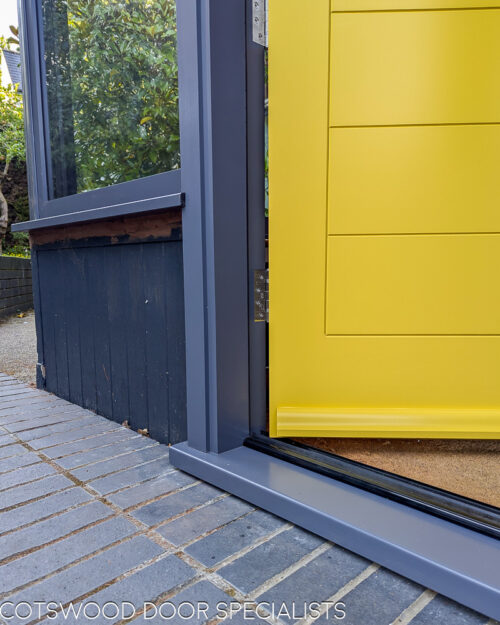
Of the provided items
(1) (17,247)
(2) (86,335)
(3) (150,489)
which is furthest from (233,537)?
(1) (17,247)

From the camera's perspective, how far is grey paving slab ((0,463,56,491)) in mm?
1285

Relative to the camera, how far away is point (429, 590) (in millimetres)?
847

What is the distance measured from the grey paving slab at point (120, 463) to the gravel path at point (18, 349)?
4.26ft

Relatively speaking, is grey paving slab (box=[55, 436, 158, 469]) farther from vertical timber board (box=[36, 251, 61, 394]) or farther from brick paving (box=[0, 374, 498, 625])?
vertical timber board (box=[36, 251, 61, 394])

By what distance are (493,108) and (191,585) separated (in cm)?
136

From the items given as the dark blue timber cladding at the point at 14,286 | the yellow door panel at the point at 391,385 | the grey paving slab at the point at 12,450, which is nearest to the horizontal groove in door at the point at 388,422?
the yellow door panel at the point at 391,385

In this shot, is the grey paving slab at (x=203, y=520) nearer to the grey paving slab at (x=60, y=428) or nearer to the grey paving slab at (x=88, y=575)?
the grey paving slab at (x=88, y=575)

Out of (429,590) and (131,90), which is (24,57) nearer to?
(131,90)

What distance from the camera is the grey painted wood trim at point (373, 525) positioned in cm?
80

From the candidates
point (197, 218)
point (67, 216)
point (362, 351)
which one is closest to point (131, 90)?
point (67, 216)

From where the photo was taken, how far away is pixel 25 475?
4.38 ft

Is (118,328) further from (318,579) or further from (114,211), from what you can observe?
(318,579)

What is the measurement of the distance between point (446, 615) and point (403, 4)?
55.8 inches

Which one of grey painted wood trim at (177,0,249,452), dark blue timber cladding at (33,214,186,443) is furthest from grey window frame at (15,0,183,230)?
grey painted wood trim at (177,0,249,452)
